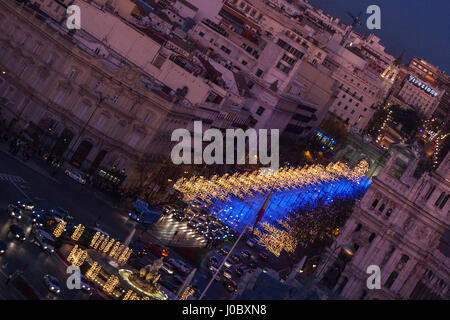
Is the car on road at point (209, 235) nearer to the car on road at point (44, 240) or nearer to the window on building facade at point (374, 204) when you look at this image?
the window on building facade at point (374, 204)

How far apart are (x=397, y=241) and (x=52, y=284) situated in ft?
108

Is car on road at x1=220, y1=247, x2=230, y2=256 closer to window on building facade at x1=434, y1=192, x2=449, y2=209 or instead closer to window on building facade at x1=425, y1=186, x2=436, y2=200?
window on building facade at x1=425, y1=186, x2=436, y2=200

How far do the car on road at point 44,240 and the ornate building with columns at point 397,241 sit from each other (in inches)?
1015

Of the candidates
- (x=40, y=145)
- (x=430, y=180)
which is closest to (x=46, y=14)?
(x=40, y=145)

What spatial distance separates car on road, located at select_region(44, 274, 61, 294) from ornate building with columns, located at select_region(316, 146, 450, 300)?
27.7m

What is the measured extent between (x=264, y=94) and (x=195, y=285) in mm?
79777

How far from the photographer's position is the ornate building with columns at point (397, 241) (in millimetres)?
62844

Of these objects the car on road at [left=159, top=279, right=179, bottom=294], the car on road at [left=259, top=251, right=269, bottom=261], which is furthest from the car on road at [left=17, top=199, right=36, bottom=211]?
the car on road at [left=259, top=251, right=269, bottom=261]

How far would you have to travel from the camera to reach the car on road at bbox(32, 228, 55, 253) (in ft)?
→ 168

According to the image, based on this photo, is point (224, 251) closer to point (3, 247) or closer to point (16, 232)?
point (16, 232)

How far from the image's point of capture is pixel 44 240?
51.7 meters

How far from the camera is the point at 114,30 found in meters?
91.0

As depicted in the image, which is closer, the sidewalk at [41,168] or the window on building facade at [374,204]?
the window on building facade at [374,204]

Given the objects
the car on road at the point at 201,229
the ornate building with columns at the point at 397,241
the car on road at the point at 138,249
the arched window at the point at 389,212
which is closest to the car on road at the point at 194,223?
the car on road at the point at 201,229
